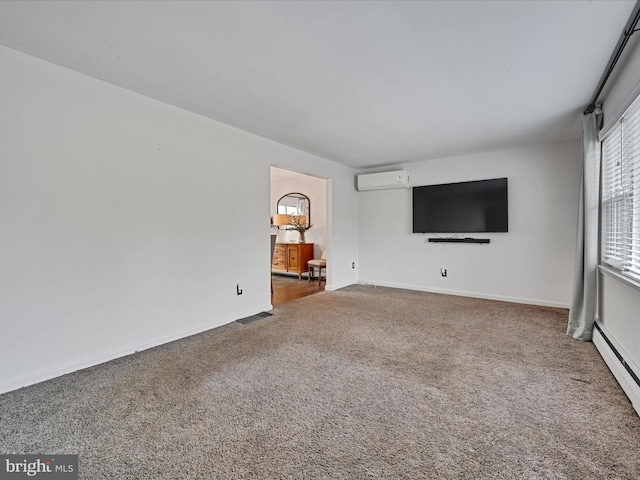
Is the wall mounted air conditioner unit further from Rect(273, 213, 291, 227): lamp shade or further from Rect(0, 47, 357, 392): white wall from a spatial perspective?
Rect(0, 47, 357, 392): white wall

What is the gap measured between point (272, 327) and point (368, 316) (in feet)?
3.86

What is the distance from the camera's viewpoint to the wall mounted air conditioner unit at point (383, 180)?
520 cm

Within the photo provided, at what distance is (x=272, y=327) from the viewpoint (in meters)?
3.34

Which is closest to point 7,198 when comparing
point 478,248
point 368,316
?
point 368,316

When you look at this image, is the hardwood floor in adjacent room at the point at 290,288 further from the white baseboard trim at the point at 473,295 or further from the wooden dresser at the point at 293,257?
the white baseboard trim at the point at 473,295

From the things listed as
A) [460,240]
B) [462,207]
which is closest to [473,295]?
[460,240]

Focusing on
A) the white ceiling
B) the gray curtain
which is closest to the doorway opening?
the white ceiling

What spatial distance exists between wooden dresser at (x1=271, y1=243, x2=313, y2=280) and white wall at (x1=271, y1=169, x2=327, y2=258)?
28 centimetres

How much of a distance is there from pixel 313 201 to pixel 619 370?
558 cm

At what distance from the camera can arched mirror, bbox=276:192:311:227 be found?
7.00m

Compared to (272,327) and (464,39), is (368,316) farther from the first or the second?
(464,39)

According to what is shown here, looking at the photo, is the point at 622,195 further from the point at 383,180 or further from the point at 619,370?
the point at 383,180

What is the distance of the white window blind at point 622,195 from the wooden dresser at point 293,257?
4787mm

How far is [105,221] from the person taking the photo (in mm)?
2467
